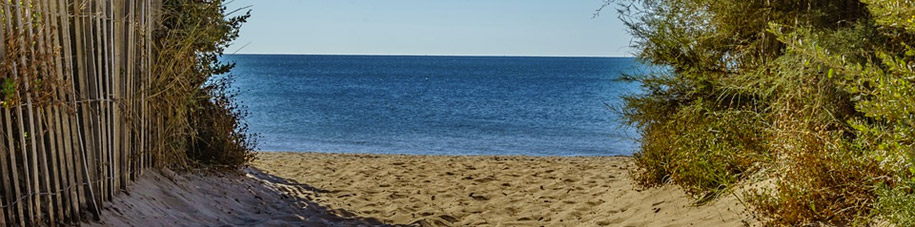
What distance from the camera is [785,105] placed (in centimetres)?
672

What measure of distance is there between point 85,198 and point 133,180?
1.14 metres

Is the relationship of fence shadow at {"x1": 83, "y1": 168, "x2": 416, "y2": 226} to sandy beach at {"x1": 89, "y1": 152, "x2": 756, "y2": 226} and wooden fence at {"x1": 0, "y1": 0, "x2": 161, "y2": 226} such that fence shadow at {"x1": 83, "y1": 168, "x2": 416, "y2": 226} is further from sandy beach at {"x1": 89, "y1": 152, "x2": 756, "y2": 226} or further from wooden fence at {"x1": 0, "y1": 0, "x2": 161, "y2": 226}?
wooden fence at {"x1": 0, "y1": 0, "x2": 161, "y2": 226}

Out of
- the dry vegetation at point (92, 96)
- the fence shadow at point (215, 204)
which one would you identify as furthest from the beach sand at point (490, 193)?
the dry vegetation at point (92, 96)

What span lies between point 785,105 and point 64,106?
5.32 meters

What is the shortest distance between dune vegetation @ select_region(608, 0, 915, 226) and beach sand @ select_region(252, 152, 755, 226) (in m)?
0.31

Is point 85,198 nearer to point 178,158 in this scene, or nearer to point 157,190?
point 157,190

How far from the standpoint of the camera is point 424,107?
3994 cm

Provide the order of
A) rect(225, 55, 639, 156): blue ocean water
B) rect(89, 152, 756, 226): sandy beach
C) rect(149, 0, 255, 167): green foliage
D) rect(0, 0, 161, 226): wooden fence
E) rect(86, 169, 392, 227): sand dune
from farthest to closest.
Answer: rect(225, 55, 639, 156): blue ocean water
rect(149, 0, 255, 167): green foliage
rect(89, 152, 756, 226): sandy beach
rect(86, 169, 392, 227): sand dune
rect(0, 0, 161, 226): wooden fence

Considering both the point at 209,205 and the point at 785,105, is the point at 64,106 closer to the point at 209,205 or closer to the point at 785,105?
the point at 209,205

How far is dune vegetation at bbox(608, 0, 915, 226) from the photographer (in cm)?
464

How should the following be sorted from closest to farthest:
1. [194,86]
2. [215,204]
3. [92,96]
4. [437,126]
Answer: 1. [92,96]
2. [215,204]
3. [194,86]
4. [437,126]

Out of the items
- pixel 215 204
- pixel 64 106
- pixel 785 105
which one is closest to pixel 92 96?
pixel 64 106

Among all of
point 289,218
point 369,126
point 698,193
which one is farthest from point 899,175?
point 369,126

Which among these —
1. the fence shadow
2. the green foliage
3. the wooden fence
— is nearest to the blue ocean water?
the green foliage
